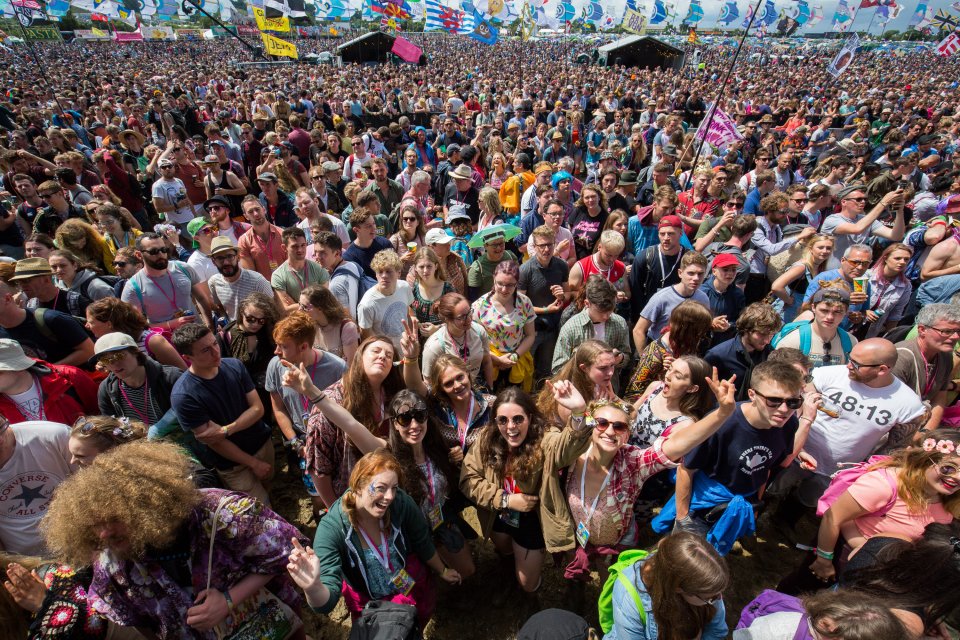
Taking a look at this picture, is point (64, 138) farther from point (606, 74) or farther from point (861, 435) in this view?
point (606, 74)

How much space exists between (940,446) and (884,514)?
458 millimetres

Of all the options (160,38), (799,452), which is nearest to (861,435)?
(799,452)

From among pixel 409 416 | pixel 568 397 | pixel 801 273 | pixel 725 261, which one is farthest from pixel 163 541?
pixel 801 273

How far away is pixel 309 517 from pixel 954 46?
2708 cm

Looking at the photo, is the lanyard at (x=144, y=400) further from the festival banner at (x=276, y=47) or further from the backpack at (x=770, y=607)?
the festival banner at (x=276, y=47)

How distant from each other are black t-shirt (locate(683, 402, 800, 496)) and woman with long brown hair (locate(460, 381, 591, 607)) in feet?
2.53

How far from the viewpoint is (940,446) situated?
224 cm

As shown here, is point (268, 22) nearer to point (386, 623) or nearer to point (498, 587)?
point (498, 587)

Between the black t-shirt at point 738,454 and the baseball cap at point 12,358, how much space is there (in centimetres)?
407

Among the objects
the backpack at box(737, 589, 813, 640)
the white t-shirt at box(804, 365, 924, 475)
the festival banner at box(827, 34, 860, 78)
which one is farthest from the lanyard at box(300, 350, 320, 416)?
the festival banner at box(827, 34, 860, 78)

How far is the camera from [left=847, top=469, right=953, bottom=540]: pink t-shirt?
2285 millimetres

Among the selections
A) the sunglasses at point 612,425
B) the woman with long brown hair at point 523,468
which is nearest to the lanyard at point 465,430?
the woman with long brown hair at point 523,468

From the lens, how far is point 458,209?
533 centimetres

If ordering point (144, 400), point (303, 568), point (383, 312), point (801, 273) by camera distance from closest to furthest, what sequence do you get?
point (303, 568) < point (144, 400) < point (383, 312) < point (801, 273)
